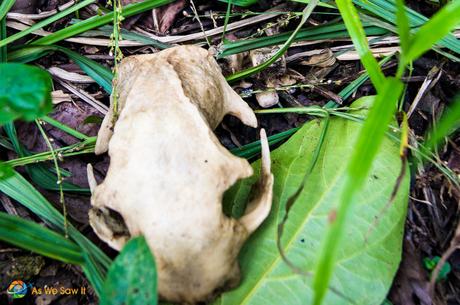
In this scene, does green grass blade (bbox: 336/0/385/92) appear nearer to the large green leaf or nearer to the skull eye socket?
the large green leaf

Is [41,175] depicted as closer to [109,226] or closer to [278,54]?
[109,226]

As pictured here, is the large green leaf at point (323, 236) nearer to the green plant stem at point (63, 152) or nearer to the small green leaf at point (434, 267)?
the small green leaf at point (434, 267)

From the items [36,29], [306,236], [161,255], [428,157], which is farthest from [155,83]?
[428,157]

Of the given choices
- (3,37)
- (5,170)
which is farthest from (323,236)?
(3,37)

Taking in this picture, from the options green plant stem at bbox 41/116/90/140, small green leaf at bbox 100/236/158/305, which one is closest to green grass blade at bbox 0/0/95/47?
green plant stem at bbox 41/116/90/140

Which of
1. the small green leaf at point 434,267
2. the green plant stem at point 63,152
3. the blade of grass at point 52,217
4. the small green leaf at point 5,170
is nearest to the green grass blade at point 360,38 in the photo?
the small green leaf at point 434,267

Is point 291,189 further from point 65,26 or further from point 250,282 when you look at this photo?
point 65,26
